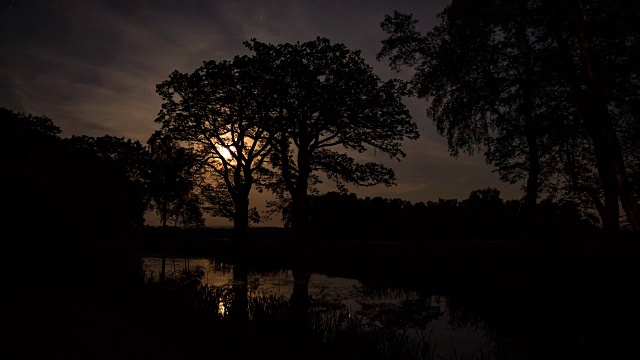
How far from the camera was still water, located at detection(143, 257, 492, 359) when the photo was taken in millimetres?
9544

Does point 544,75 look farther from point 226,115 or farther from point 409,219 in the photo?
point 409,219

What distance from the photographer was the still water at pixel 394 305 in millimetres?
9544

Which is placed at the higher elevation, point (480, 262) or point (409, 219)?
point (409, 219)

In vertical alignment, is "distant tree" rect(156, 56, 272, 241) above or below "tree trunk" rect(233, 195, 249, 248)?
above

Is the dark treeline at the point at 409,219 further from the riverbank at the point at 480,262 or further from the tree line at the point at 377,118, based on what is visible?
the riverbank at the point at 480,262

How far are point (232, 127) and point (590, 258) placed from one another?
25.5 metres

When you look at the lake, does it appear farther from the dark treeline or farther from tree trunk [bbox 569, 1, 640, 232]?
the dark treeline

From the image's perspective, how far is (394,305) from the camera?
13.5 meters

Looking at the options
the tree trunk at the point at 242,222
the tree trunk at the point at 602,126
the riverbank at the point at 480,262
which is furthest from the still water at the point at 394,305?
the tree trunk at the point at 242,222

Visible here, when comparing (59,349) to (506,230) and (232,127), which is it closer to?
(232,127)

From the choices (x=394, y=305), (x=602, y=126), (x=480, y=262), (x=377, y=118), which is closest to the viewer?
(x=602, y=126)

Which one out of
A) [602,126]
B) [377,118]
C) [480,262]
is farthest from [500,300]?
[377,118]

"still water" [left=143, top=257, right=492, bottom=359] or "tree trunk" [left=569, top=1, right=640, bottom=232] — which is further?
"tree trunk" [left=569, top=1, right=640, bottom=232]

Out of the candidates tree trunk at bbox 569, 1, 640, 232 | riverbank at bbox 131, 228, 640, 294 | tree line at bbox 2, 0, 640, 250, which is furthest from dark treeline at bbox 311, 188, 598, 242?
tree trunk at bbox 569, 1, 640, 232
